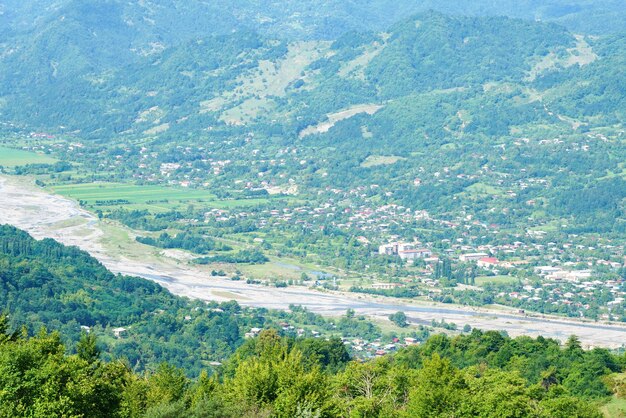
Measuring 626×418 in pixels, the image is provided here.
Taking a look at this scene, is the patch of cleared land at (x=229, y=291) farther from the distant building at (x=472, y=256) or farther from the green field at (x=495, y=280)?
the distant building at (x=472, y=256)

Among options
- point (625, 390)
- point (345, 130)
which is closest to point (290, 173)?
point (345, 130)

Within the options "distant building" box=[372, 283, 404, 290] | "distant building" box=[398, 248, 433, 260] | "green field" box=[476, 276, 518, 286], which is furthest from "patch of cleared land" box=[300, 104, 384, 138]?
"distant building" box=[372, 283, 404, 290]

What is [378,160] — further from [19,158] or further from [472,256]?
[472,256]

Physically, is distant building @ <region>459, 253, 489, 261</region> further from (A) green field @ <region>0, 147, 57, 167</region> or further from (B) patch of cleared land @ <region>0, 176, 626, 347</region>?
(A) green field @ <region>0, 147, 57, 167</region>

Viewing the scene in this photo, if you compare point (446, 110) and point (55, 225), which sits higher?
point (446, 110)

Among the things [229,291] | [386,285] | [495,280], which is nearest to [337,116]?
[495,280]

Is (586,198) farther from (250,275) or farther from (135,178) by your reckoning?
(135,178)
